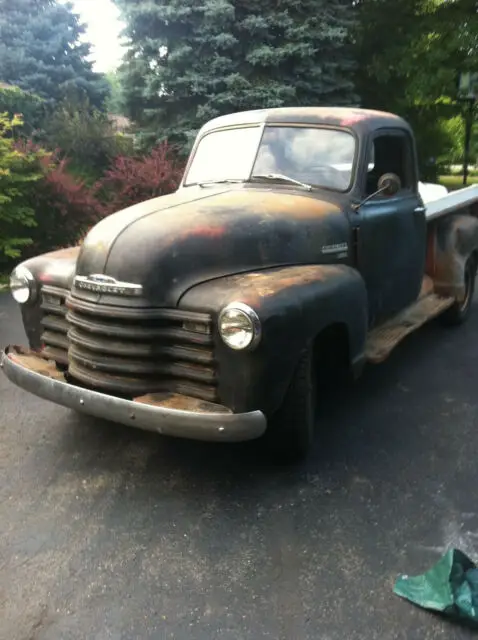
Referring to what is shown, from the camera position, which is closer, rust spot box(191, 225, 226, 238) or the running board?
rust spot box(191, 225, 226, 238)

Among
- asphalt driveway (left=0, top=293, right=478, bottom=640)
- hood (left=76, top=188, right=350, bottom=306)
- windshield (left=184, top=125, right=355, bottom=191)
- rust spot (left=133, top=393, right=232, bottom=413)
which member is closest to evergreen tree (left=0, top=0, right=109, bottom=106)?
windshield (left=184, top=125, right=355, bottom=191)

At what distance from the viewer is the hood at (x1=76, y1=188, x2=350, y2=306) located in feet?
10.6

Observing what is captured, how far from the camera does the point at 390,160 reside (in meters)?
4.83

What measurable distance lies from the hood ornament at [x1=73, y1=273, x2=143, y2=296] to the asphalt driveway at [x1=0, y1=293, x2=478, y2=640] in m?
1.06

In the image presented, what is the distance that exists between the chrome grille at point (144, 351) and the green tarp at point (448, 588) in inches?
48.0

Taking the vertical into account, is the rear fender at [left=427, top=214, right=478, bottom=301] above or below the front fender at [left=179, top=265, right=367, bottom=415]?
below

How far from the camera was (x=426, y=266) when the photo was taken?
5.99m

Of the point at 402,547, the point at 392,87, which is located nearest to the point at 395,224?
the point at 402,547

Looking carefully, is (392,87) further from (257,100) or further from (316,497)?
(316,497)

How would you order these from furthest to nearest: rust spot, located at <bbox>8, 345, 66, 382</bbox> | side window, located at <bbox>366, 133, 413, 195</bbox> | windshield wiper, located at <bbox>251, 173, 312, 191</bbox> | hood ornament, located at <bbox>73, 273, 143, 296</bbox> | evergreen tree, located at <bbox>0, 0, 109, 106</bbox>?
evergreen tree, located at <bbox>0, 0, 109, 106</bbox>
side window, located at <bbox>366, 133, 413, 195</bbox>
windshield wiper, located at <bbox>251, 173, 312, 191</bbox>
rust spot, located at <bbox>8, 345, 66, 382</bbox>
hood ornament, located at <bbox>73, 273, 143, 296</bbox>

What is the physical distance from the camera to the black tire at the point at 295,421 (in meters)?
3.30

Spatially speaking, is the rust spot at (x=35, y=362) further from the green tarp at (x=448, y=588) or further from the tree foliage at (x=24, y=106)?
the tree foliage at (x=24, y=106)

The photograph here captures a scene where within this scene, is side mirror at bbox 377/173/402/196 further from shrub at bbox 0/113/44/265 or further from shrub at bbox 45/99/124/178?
shrub at bbox 45/99/124/178

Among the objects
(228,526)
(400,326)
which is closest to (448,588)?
(228,526)
